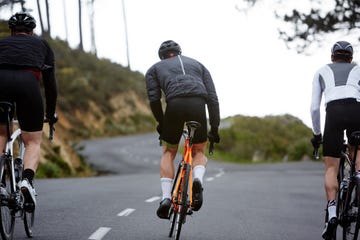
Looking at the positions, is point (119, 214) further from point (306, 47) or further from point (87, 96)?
point (87, 96)

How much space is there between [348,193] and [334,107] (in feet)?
Answer: 2.83

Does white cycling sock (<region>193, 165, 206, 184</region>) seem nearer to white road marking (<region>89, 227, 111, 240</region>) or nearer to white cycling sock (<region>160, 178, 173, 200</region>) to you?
white cycling sock (<region>160, 178, 173, 200</region>)

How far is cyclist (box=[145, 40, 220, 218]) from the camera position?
7.34 meters

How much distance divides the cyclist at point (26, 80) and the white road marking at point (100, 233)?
1.16 meters

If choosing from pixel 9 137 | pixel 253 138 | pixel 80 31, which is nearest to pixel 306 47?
pixel 9 137

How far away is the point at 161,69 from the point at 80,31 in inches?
2147

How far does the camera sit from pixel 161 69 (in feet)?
24.8

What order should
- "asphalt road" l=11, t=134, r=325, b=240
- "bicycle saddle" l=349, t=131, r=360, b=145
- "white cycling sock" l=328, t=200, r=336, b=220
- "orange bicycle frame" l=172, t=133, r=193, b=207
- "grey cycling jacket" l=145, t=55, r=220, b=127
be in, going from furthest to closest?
"asphalt road" l=11, t=134, r=325, b=240 → "grey cycling jacket" l=145, t=55, r=220, b=127 → "orange bicycle frame" l=172, t=133, r=193, b=207 → "white cycling sock" l=328, t=200, r=336, b=220 → "bicycle saddle" l=349, t=131, r=360, b=145

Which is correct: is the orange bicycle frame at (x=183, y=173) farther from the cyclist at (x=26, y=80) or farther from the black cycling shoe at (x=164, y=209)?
the cyclist at (x=26, y=80)

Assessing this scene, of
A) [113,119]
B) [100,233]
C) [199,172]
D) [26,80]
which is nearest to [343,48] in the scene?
[199,172]

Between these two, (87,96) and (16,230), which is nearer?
(16,230)

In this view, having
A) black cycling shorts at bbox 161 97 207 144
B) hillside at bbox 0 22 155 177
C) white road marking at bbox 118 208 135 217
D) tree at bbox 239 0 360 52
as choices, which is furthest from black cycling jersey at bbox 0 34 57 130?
hillside at bbox 0 22 155 177

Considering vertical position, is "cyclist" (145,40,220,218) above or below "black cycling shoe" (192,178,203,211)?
above

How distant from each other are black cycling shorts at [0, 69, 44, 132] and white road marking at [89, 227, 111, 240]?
151cm
